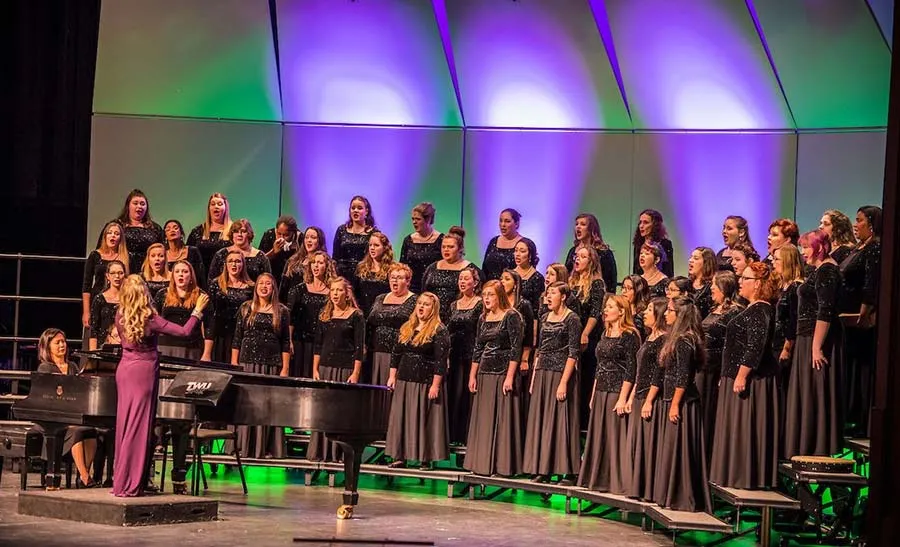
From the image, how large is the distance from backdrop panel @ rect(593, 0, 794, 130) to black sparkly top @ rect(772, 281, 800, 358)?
365cm

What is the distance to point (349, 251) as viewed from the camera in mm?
12445

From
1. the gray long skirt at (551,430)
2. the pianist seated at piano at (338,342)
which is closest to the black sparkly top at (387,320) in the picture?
the pianist seated at piano at (338,342)

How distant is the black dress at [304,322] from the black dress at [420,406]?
89cm

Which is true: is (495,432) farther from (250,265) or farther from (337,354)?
(250,265)

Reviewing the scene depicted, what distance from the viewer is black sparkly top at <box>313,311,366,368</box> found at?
38.0ft

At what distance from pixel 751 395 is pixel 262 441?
4.25 meters

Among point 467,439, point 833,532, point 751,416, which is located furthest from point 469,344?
point 833,532

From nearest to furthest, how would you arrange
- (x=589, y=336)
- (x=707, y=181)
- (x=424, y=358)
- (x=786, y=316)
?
1. (x=786, y=316)
2. (x=589, y=336)
3. (x=424, y=358)
4. (x=707, y=181)

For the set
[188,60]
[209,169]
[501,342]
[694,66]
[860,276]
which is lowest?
[501,342]

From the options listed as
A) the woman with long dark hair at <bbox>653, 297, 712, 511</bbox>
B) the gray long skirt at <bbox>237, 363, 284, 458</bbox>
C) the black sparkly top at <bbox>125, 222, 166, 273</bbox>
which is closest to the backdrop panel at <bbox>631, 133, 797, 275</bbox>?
the woman with long dark hair at <bbox>653, 297, 712, 511</bbox>

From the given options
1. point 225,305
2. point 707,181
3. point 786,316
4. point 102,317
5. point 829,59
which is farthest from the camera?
point 707,181

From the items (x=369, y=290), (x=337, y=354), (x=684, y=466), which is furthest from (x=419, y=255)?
(x=684, y=466)

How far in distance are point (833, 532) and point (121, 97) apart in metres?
8.14

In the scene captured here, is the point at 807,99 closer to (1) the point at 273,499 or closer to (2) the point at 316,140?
(2) the point at 316,140
